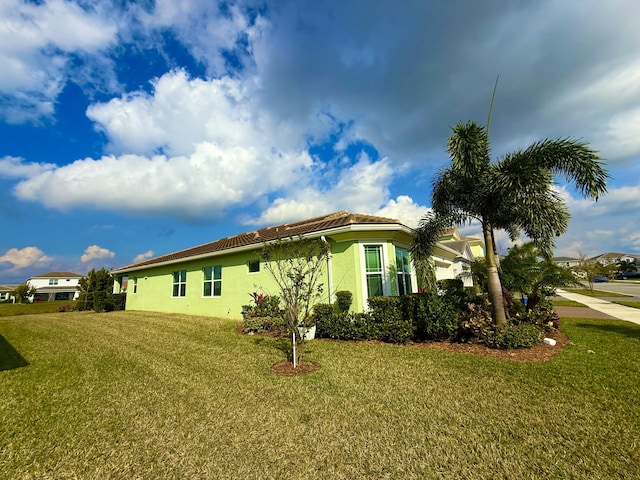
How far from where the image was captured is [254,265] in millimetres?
12930

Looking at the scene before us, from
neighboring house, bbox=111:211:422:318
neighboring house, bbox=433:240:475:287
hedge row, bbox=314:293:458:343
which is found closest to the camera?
hedge row, bbox=314:293:458:343

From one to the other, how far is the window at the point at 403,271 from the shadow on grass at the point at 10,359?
432 inches

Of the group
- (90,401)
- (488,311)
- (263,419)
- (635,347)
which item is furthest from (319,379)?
(635,347)

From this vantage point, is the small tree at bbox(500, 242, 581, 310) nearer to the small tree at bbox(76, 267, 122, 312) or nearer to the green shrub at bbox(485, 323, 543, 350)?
the green shrub at bbox(485, 323, 543, 350)

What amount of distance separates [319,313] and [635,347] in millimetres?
8520

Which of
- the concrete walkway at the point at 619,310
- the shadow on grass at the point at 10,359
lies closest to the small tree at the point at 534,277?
the concrete walkway at the point at 619,310

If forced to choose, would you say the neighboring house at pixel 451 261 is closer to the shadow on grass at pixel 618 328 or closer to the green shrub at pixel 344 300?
the shadow on grass at pixel 618 328

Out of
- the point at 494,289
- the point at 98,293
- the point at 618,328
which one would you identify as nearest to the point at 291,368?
the point at 494,289

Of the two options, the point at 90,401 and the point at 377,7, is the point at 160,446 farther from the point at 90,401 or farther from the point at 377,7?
the point at 377,7

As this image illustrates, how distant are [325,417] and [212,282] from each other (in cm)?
1223

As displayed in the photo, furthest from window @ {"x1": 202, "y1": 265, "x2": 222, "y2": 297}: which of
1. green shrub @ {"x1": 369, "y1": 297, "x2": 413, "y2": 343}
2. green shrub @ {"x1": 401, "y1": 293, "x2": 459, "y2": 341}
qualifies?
green shrub @ {"x1": 401, "y1": 293, "x2": 459, "y2": 341}

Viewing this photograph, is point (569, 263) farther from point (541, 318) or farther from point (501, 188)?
point (501, 188)

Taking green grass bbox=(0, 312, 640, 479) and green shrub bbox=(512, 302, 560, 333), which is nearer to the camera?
green grass bbox=(0, 312, 640, 479)

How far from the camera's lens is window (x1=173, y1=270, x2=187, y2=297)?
16969 mm
